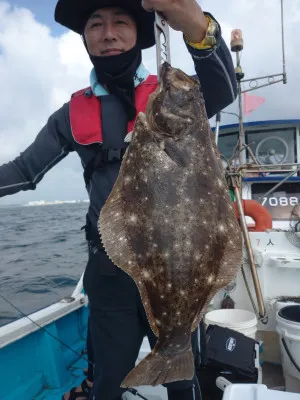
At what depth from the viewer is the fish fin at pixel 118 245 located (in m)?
1.87

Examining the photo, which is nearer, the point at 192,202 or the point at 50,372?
the point at 192,202

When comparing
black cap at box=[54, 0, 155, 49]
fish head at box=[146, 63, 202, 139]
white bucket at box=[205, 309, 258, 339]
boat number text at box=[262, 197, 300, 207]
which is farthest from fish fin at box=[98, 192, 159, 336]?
boat number text at box=[262, 197, 300, 207]

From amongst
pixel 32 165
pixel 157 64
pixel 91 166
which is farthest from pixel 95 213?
pixel 157 64

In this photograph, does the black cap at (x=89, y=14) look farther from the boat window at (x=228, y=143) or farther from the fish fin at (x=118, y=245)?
the boat window at (x=228, y=143)

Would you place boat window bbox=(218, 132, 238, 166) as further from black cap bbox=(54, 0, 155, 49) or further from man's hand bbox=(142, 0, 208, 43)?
man's hand bbox=(142, 0, 208, 43)

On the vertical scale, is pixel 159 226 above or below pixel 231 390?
above

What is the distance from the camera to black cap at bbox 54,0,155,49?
2418 millimetres

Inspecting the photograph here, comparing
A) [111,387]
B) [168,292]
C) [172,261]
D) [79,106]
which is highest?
[79,106]

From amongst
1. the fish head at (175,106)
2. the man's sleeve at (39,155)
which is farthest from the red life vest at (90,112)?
the fish head at (175,106)

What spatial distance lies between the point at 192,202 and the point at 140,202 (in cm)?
26

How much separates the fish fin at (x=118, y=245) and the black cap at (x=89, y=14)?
1.34 meters

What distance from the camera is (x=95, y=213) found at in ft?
8.05

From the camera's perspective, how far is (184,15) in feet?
6.13

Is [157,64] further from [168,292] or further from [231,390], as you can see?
[231,390]
